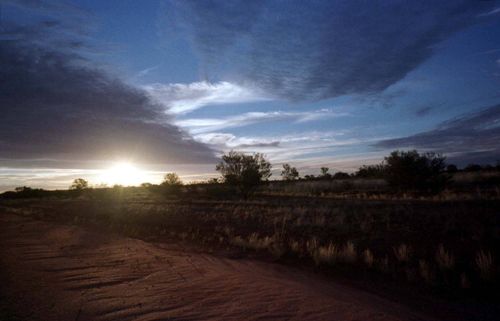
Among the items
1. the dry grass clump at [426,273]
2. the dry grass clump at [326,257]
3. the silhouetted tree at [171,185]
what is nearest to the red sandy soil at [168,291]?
the dry grass clump at [326,257]

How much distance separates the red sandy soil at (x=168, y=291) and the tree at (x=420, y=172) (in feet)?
101

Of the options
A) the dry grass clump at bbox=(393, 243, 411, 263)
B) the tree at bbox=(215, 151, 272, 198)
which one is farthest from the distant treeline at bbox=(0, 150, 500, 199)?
the dry grass clump at bbox=(393, 243, 411, 263)

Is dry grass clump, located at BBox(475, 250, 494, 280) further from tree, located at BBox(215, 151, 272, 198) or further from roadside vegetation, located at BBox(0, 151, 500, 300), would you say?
tree, located at BBox(215, 151, 272, 198)

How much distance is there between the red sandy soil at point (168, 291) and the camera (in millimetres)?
7172

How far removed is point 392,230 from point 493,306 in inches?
352

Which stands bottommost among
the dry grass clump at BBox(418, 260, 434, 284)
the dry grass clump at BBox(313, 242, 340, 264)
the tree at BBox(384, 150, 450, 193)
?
the dry grass clump at BBox(418, 260, 434, 284)

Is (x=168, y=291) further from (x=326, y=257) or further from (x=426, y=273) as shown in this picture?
(x=426, y=273)

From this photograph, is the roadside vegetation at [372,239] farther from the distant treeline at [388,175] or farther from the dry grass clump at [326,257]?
the distant treeline at [388,175]

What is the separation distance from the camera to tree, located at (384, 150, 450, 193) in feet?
122

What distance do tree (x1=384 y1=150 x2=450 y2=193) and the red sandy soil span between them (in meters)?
30.8

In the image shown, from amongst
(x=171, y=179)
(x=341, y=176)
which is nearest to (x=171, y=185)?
(x=171, y=179)

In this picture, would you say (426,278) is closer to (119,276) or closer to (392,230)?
(392,230)

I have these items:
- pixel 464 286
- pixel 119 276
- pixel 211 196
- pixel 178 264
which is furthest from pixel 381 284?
pixel 211 196

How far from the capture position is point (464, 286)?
8891 millimetres
